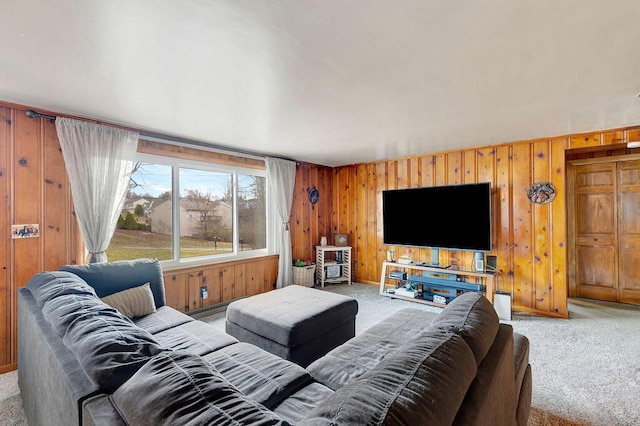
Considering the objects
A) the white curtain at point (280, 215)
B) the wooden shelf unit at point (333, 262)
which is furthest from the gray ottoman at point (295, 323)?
the wooden shelf unit at point (333, 262)

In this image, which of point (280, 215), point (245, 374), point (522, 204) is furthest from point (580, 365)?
point (280, 215)

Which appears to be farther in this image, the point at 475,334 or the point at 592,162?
the point at 592,162

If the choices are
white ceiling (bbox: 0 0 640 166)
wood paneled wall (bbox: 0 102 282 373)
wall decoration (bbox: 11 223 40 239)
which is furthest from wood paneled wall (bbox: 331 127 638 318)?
wall decoration (bbox: 11 223 40 239)

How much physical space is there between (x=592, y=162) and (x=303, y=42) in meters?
4.85

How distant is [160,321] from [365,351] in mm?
1607

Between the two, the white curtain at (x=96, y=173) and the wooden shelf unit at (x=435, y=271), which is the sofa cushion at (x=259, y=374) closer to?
the white curtain at (x=96, y=173)

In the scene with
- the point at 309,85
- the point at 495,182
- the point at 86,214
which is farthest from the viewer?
the point at 495,182

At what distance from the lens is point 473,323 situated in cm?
126

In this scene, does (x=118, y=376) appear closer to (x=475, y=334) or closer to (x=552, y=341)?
(x=475, y=334)

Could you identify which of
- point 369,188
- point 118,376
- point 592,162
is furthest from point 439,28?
point 592,162

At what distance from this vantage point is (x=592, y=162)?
163 inches

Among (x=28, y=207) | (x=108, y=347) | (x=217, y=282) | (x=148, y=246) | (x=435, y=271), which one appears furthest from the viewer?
(x=435, y=271)

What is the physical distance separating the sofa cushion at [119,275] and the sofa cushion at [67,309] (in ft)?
2.59

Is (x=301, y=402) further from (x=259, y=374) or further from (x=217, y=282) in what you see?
(x=217, y=282)
